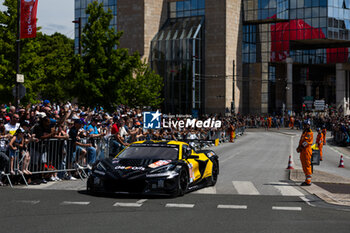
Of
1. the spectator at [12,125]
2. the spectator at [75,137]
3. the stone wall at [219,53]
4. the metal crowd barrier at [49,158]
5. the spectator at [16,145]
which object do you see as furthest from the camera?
the stone wall at [219,53]

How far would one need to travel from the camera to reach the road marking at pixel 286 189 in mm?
12125

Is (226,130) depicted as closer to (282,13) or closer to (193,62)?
(193,62)

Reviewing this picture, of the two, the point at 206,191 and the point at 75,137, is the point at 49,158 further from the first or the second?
the point at 206,191

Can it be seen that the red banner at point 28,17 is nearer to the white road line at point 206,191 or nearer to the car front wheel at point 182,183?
the white road line at point 206,191

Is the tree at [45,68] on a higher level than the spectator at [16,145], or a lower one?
higher

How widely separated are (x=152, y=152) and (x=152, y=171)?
3.92 feet

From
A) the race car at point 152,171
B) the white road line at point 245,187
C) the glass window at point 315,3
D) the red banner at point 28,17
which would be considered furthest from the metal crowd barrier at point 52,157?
the glass window at point 315,3

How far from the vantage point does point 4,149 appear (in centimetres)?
1275

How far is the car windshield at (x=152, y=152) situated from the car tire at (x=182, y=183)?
0.55 metres

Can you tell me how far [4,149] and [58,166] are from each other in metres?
1.78

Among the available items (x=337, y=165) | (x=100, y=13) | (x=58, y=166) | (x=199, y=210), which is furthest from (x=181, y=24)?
(x=199, y=210)

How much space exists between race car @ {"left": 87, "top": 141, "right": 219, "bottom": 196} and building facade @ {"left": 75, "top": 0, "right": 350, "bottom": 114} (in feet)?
169

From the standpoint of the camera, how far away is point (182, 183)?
450 inches

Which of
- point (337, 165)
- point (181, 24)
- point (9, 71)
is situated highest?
point (181, 24)
